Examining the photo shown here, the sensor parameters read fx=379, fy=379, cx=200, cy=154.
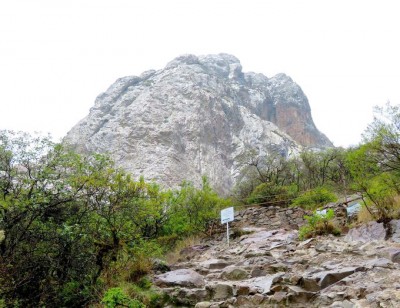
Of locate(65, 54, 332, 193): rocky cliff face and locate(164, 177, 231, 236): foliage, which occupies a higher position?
locate(65, 54, 332, 193): rocky cliff face

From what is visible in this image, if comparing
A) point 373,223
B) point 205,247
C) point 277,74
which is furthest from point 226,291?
point 277,74

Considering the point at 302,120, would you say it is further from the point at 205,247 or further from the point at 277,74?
the point at 205,247

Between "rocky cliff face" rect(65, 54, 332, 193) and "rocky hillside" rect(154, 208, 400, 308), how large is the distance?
38602 millimetres

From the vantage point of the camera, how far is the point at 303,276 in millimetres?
5906

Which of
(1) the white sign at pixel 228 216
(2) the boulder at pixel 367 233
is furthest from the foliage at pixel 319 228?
(1) the white sign at pixel 228 216

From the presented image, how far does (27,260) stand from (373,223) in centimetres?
738

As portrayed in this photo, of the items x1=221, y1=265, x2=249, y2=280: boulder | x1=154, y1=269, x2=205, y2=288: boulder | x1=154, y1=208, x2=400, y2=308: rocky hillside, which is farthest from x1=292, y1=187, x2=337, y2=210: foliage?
x1=154, y1=269, x2=205, y2=288: boulder

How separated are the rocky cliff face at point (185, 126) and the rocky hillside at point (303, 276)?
3860 cm

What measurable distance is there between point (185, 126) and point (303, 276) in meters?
57.1

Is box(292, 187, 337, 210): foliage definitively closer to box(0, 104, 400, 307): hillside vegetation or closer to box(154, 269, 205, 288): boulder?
box(0, 104, 400, 307): hillside vegetation

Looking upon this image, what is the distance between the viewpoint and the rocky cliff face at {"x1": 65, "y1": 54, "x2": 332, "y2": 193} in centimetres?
5473

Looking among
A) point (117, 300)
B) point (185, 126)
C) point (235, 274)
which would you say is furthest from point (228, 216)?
point (185, 126)

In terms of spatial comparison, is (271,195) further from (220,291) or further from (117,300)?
(117,300)

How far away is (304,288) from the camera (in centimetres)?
564
